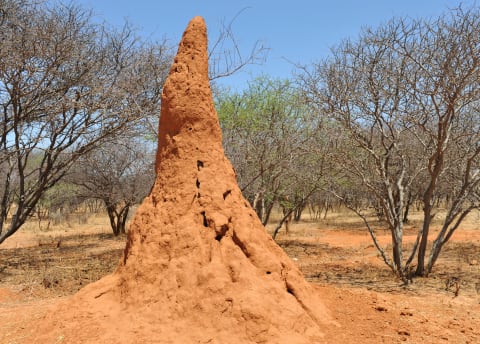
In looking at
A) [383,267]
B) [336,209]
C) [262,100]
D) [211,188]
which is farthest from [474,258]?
[336,209]

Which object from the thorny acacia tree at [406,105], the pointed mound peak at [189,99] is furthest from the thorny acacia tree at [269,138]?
the pointed mound peak at [189,99]

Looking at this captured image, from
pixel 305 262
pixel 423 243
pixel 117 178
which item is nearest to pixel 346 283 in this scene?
pixel 423 243

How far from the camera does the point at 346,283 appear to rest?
7629mm

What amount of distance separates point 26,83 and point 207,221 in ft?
18.7

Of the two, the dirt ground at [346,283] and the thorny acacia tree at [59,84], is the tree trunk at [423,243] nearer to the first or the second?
the dirt ground at [346,283]

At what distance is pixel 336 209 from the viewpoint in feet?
112

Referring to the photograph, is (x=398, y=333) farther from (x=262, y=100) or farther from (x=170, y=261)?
(x=262, y=100)

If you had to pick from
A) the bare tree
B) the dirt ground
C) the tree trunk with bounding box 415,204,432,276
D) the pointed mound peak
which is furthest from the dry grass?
the pointed mound peak

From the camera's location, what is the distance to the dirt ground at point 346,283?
4.08 meters

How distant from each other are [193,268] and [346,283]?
4.61 m

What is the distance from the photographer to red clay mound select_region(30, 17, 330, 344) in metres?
3.52

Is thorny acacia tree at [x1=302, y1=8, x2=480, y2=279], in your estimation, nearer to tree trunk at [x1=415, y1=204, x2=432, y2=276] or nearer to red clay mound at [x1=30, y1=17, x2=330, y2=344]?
tree trunk at [x1=415, y1=204, x2=432, y2=276]

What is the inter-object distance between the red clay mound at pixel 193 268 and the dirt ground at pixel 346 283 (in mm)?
412

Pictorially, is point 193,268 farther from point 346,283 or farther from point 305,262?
point 305,262
